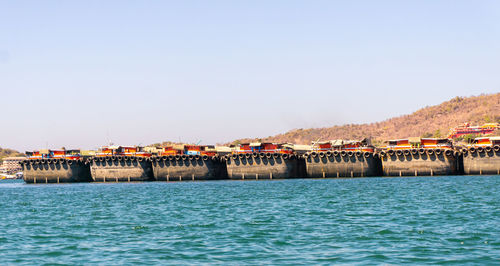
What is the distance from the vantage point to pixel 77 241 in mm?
34688

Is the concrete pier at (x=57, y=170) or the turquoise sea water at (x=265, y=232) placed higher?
the concrete pier at (x=57, y=170)

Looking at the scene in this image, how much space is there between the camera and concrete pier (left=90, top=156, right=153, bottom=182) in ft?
379

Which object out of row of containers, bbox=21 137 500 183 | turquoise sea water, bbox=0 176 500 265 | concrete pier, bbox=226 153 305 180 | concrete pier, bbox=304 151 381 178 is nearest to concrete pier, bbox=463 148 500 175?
row of containers, bbox=21 137 500 183

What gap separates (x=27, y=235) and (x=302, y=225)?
18.0 m

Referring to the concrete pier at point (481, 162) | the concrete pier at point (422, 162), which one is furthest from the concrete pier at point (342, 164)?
the concrete pier at point (481, 162)

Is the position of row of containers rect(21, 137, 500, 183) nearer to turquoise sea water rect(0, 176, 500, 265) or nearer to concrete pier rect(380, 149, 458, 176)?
concrete pier rect(380, 149, 458, 176)

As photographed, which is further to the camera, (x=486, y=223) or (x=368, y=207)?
(x=368, y=207)

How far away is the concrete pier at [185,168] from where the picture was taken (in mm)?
112625

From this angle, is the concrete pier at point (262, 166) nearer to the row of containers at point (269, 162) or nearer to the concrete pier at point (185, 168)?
the row of containers at point (269, 162)

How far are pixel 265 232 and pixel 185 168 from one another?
7788 centimetres

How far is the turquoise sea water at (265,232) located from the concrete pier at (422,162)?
4096 cm

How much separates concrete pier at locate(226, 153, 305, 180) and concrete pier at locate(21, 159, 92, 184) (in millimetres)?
33357

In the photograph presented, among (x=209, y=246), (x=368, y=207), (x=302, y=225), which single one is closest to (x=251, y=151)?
(x=368, y=207)

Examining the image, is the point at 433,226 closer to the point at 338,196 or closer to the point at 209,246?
the point at 209,246
